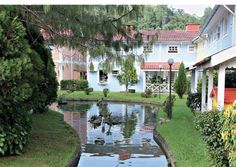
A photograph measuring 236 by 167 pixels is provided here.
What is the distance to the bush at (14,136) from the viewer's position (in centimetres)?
884

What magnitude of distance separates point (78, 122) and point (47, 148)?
851 cm

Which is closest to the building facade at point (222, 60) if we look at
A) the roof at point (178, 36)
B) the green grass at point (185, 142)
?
the green grass at point (185, 142)

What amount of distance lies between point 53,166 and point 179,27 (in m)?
53.9

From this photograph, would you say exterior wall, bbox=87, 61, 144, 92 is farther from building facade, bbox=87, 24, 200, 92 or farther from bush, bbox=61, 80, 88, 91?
bush, bbox=61, 80, 88, 91

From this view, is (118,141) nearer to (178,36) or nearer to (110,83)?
(110,83)

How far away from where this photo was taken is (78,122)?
61.5 ft

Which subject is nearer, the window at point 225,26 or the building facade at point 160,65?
the window at point 225,26

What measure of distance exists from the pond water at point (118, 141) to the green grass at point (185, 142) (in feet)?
1.71

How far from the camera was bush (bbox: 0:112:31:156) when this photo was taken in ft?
29.0

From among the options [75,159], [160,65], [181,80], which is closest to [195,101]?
[181,80]

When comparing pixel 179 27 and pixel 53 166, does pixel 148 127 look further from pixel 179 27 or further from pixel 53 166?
pixel 179 27

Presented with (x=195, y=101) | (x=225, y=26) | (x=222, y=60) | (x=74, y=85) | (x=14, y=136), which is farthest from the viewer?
(x=74, y=85)

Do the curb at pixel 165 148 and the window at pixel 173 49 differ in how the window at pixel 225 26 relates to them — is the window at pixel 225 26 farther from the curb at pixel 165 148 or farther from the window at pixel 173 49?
the window at pixel 173 49

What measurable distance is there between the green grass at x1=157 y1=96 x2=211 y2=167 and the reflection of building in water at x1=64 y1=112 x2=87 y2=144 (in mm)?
2973
